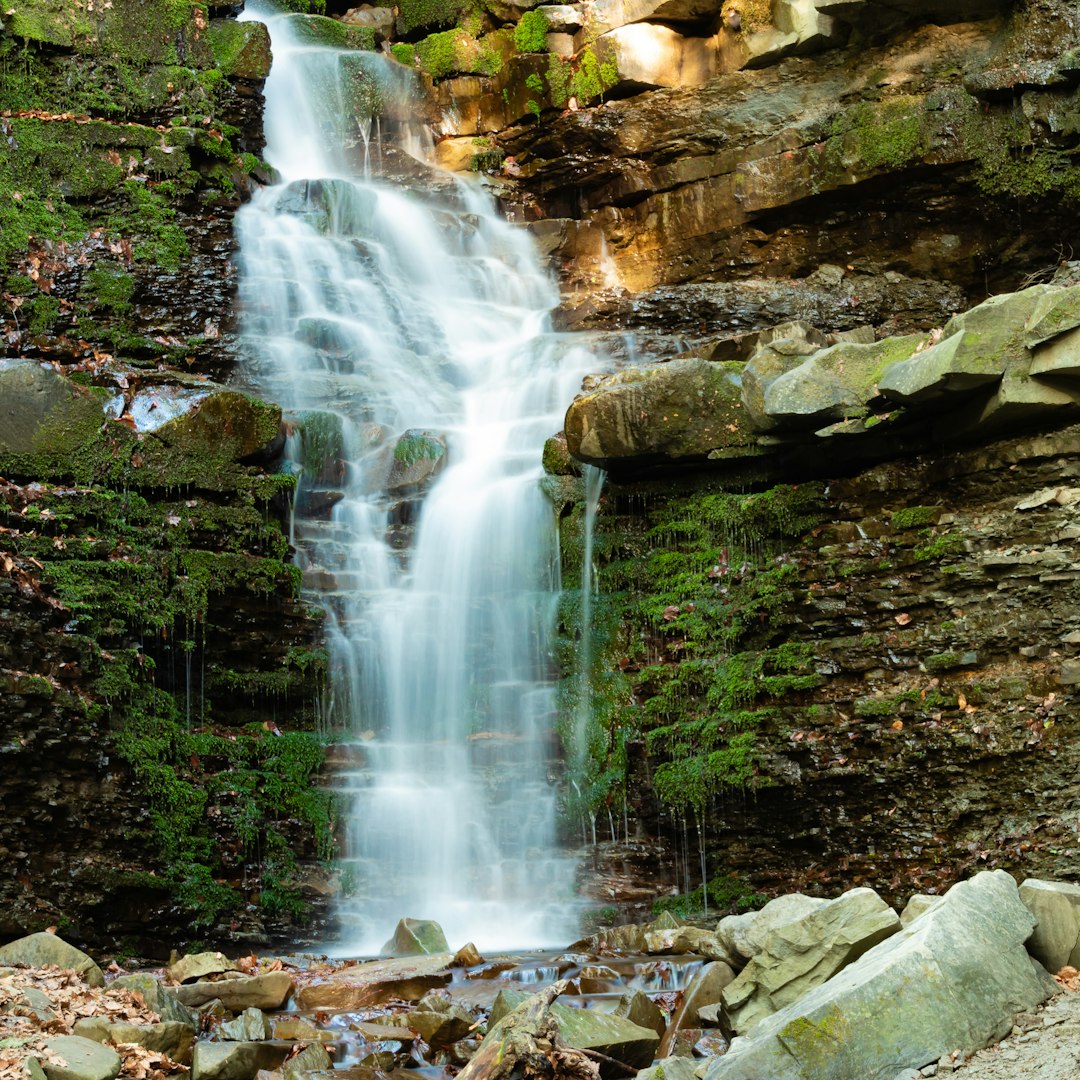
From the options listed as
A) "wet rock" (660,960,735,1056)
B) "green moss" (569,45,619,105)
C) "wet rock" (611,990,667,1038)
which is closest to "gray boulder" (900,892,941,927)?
"wet rock" (660,960,735,1056)

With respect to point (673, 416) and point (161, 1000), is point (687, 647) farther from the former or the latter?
point (161, 1000)

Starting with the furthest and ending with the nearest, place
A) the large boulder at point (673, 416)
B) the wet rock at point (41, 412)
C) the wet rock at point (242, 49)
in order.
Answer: the wet rock at point (242, 49) < the large boulder at point (673, 416) < the wet rock at point (41, 412)

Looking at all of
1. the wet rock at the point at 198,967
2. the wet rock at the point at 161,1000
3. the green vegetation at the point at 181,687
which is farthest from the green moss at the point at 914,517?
the wet rock at the point at 161,1000

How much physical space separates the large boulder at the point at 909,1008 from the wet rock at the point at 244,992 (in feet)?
9.55

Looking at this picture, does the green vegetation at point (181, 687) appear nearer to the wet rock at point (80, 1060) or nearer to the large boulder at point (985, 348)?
the wet rock at point (80, 1060)

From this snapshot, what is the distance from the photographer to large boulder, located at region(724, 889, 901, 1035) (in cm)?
568

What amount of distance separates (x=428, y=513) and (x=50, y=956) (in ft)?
17.0

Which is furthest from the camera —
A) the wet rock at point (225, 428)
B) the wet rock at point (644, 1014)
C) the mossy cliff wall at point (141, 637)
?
the wet rock at point (225, 428)

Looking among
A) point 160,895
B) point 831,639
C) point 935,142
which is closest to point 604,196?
point 935,142

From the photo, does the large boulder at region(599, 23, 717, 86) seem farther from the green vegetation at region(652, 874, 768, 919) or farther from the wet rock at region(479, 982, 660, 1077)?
the wet rock at region(479, 982, 660, 1077)

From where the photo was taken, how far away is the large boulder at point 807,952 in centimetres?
568

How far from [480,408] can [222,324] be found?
297cm

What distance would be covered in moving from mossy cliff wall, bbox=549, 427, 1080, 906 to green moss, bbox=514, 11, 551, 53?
28.7ft

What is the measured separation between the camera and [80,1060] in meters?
5.15
